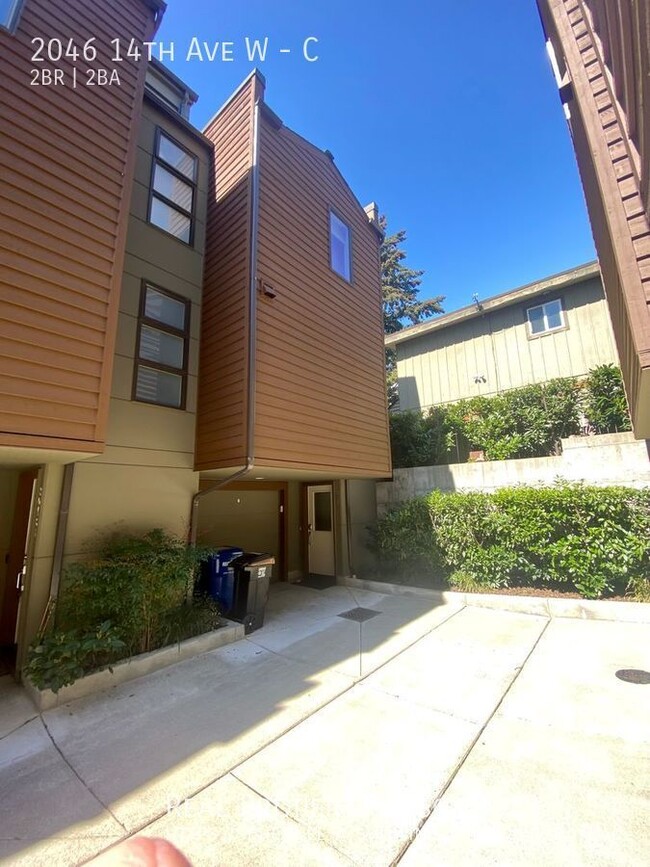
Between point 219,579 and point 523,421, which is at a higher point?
point 523,421

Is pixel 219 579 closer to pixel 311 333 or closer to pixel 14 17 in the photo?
pixel 311 333

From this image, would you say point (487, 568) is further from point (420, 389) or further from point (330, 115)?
point (330, 115)

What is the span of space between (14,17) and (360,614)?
877cm

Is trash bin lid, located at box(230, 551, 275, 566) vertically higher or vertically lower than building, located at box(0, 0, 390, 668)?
lower

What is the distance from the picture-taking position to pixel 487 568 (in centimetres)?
659

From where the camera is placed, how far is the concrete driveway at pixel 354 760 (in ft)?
6.66

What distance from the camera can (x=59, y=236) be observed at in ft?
Answer: 13.0

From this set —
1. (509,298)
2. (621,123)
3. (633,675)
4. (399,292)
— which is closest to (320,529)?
(633,675)

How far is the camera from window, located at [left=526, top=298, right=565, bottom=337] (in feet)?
33.3

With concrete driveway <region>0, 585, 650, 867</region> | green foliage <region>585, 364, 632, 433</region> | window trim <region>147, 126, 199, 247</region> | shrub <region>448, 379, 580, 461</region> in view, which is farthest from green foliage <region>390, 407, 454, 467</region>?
window trim <region>147, 126, 199, 247</region>

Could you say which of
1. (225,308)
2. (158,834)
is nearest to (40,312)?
(225,308)

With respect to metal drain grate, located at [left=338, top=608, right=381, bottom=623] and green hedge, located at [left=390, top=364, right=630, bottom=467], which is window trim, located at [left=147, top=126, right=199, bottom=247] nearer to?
green hedge, located at [left=390, top=364, right=630, bottom=467]

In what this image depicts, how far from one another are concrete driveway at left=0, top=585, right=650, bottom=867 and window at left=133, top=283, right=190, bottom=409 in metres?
3.65

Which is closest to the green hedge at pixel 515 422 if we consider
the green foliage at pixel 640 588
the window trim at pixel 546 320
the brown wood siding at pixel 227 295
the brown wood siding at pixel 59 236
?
the window trim at pixel 546 320
